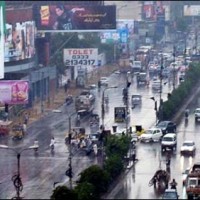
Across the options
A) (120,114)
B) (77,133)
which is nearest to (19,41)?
(120,114)

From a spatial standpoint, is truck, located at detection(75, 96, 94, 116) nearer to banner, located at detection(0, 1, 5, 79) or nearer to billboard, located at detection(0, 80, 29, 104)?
billboard, located at detection(0, 80, 29, 104)

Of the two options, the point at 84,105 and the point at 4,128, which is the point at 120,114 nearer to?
the point at 84,105

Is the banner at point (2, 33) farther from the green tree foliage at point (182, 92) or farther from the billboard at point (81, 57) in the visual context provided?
the billboard at point (81, 57)

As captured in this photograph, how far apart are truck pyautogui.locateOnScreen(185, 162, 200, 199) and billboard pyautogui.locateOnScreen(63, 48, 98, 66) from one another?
2001 cm

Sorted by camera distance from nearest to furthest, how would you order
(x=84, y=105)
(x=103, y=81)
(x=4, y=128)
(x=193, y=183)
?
1. (x=193, y=183)
2. (x=4, y=128)
3. (x=84, y=105)
4. (x=103, y=81)

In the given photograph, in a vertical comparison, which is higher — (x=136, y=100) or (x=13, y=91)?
(x=13, y=91)

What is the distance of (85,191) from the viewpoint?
24188 millimetres

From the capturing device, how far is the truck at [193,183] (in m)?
26.0

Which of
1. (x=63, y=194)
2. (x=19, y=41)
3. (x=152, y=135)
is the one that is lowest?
(x=152, y=135)

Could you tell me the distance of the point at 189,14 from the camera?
69500mm

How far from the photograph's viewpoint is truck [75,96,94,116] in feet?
138

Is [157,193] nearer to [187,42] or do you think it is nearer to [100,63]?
[100,63]

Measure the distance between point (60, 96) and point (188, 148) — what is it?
14080 mm

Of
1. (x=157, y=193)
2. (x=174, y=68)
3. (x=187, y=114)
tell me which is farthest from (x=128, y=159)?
(x=174, y=68)
